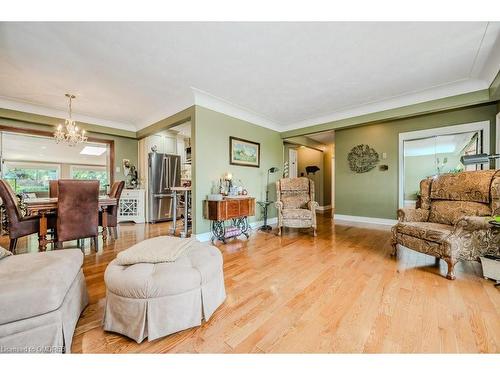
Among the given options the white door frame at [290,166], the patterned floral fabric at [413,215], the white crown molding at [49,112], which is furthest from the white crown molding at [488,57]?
the white crown molding at [49,112]

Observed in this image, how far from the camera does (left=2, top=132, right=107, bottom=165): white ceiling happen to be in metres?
5.58

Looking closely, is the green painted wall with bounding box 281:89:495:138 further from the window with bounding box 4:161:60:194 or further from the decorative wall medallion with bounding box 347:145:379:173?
the window with bounding box 4:161:60:194

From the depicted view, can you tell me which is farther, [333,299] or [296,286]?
[296,286]

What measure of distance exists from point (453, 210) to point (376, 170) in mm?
2256

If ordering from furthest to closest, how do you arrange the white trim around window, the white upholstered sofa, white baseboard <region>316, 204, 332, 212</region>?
white baseboard <region>316, 204, 332, 212</region>
the white trim around window
the white upholstered sofa

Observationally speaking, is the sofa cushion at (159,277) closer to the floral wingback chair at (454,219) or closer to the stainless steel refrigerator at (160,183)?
the floral wingback chair at (454,219)

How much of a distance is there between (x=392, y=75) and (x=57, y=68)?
4.50 meters

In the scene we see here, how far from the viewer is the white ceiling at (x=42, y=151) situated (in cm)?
558

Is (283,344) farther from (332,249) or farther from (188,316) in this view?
(332,249)

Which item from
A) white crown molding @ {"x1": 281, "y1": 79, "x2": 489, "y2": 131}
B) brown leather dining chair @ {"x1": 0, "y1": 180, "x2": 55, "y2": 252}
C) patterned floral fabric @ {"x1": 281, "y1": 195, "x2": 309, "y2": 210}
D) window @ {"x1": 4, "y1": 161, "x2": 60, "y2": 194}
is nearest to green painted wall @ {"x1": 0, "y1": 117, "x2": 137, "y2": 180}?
brown leather dining chair @ {"x1": 0, "y1": 180, "x2": 55, "y2": 252}

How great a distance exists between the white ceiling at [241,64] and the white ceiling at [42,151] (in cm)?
257

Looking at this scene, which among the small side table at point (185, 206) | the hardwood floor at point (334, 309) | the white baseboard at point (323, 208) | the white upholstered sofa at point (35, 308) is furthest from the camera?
the white baseboard at point (323, 208)

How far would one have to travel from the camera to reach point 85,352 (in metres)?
1.13

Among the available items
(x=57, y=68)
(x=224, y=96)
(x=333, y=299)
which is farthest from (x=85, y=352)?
(x=224, y=96)
